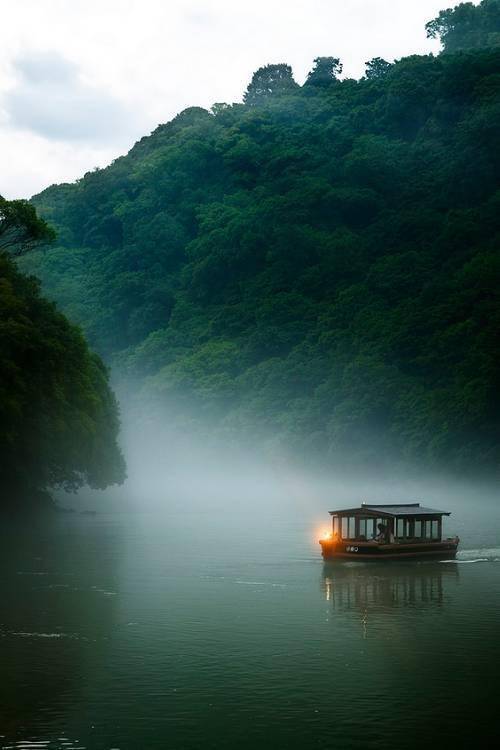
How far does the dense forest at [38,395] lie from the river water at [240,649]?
15.6m

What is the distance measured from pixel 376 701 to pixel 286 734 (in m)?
4.44

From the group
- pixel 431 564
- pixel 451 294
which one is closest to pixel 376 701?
pixel 431 564

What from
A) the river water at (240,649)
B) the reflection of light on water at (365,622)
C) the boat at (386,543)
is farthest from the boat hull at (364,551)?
the reflection of light on water at (365,622)

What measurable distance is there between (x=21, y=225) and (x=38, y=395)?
21841 millimetres

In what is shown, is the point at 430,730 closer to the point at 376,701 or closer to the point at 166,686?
the point at 376,701

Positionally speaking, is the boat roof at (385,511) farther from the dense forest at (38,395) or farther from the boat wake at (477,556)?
the dense forest at (38,395)

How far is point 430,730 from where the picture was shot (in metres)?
30.6

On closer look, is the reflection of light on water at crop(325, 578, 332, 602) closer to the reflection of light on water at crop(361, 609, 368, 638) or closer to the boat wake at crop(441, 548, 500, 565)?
the reflection of light on water at crop(361, 609, 368, 638)

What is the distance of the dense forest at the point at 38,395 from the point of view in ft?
278

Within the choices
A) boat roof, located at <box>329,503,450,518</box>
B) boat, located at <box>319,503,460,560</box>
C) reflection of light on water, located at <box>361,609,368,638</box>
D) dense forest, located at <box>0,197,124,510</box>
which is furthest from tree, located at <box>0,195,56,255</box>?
reflection of light on water, located at <box>361,609,368,638</box>

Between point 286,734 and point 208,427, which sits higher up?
point 208,427

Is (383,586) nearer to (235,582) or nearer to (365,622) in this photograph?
(235,582)

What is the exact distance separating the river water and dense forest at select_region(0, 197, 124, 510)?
15.6 metres

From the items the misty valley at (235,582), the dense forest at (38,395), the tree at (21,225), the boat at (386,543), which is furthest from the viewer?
the tree at (21,225)
